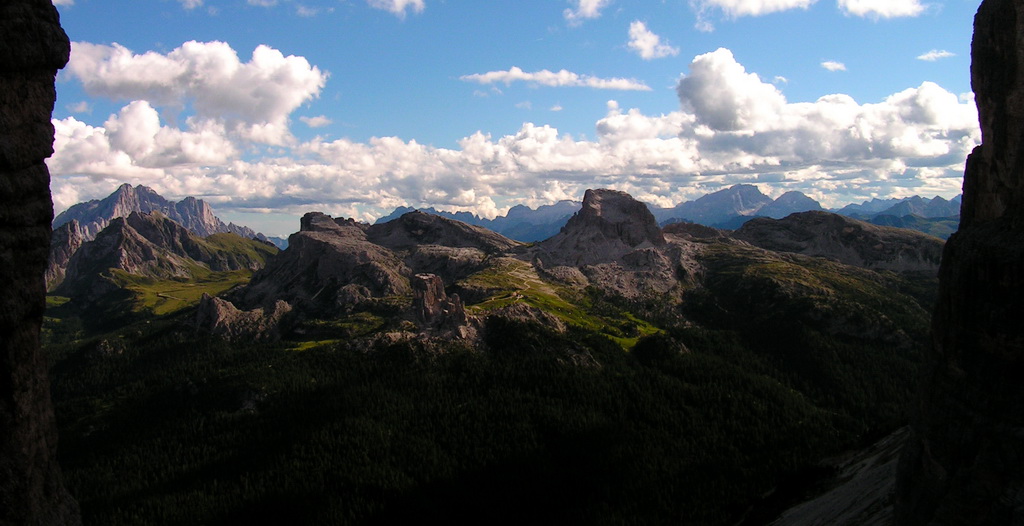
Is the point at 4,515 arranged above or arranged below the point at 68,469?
above

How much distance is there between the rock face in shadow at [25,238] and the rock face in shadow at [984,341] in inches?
2431

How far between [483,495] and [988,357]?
125 m

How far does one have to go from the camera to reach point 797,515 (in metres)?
90.1

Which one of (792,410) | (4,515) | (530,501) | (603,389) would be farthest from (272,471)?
(792,410)

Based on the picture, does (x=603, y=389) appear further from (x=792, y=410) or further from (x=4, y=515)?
(x=4, y=515)

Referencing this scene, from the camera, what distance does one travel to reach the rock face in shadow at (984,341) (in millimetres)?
38344

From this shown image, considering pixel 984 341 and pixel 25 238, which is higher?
pixel 25 238

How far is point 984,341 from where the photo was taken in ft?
132

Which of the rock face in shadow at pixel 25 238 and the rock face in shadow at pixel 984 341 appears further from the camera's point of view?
the rock face in shadow at pixel 984 341

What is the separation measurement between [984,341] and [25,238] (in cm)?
6323

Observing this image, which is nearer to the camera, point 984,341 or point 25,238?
point 25,238

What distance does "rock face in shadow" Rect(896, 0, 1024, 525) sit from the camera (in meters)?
38.3

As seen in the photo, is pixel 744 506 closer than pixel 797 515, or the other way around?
pixel 797 515

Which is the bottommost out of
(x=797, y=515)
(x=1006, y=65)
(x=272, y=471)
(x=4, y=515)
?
(x=272, y=471)
